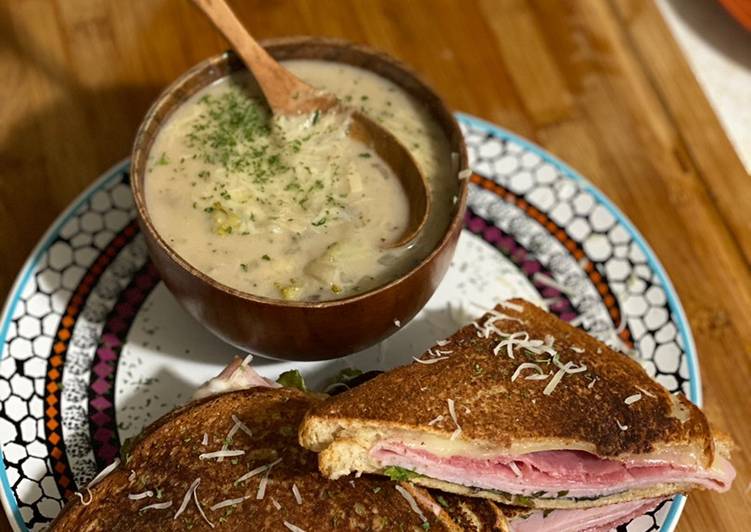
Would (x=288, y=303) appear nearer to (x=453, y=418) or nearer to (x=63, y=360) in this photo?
(x=453, y=418)

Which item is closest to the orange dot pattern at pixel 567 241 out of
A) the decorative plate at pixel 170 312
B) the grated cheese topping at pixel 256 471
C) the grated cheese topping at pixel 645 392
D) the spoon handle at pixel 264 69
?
the decorative plate at pixel 170 312

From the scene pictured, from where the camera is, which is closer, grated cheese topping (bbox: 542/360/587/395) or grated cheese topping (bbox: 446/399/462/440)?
grated cheese topping (bbox: 446/399/462/440)

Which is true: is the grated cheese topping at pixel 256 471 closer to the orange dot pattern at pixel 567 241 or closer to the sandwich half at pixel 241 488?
the sandwich half at pixel 241 488

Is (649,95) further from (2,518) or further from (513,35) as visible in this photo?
(2,518)

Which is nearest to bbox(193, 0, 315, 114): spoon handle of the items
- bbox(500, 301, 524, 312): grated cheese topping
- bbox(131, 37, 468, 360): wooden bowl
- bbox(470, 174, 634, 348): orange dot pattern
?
bbox(131, 37, 468, 360): wooden bowl

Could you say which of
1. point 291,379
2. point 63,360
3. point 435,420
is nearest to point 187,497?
point 291,379

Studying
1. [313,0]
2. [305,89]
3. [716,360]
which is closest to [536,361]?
[716,360]

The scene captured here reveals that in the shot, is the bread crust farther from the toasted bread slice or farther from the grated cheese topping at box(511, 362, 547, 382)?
the toasted bread slice
